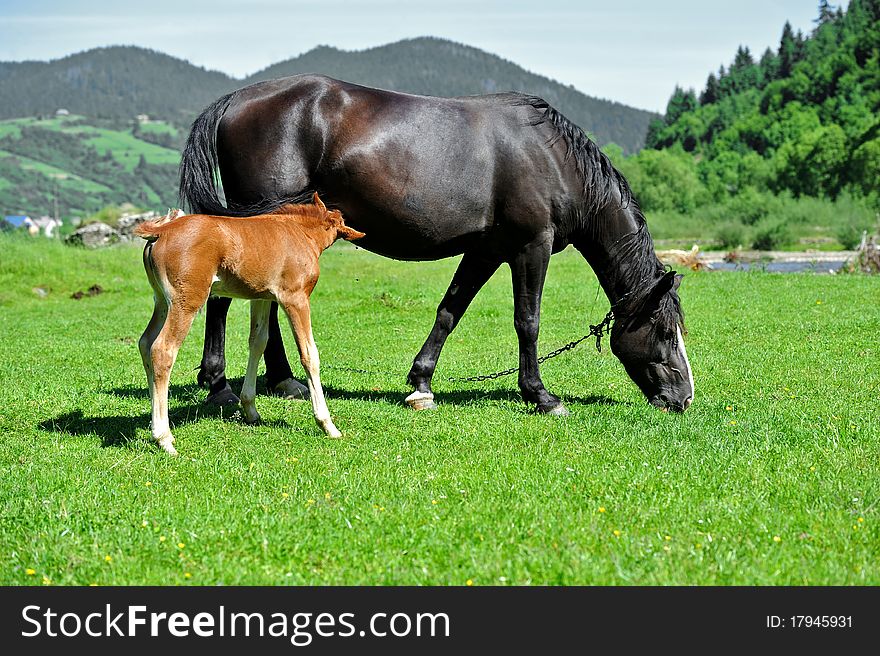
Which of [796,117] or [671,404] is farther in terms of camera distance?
[796,117]

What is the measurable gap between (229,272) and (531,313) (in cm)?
303

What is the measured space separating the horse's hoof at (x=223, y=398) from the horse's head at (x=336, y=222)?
6.58ft

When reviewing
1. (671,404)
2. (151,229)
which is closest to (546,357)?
(671,404)

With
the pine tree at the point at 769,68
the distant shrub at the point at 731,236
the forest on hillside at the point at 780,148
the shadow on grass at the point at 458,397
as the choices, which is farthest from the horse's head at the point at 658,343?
the pine tree at the point at 769,68

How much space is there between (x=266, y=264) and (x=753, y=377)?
18.6ft

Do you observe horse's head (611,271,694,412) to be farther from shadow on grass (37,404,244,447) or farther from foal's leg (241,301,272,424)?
shadow on grass (37,404,244,447)

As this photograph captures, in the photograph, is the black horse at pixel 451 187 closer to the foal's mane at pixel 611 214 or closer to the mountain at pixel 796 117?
the foal's mane at pixel 611 214

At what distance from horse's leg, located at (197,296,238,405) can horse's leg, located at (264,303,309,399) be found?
53 cm

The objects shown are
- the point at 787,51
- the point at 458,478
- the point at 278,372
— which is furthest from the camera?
the point at 787,51

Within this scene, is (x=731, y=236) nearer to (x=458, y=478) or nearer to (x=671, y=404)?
(x=671, y=404)

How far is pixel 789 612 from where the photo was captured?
159 inches

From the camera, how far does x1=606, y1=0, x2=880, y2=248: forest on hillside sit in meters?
64.2

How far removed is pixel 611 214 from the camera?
8383 millimetres

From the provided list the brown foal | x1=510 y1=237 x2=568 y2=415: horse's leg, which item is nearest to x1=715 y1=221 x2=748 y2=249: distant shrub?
x1=510 y1=237 x2=568 y2=415: horse's leg
